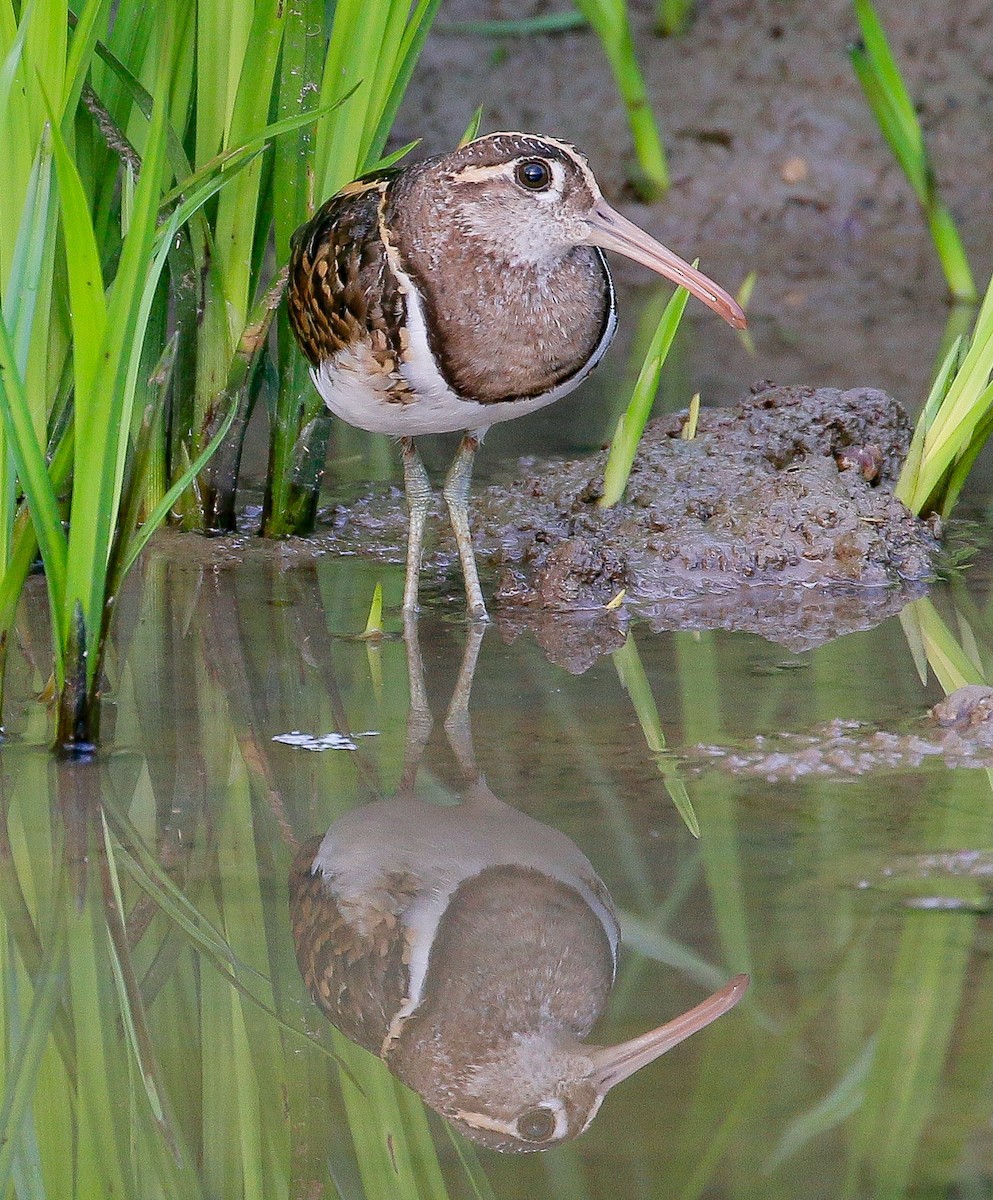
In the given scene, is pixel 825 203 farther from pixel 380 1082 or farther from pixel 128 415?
pixel 380 1082

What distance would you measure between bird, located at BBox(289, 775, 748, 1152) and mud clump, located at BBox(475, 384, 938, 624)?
1211 millimetres

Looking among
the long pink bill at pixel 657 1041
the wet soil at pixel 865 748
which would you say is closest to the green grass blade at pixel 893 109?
the wet soil at pixel 865 748

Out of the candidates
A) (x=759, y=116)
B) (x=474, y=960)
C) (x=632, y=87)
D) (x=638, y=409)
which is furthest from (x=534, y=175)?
(x=759, y=116)

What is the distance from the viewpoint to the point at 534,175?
328 centimetres

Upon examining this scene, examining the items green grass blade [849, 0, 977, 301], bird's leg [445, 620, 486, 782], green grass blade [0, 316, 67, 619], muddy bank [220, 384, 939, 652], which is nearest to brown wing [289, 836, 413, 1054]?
bird's leg [445, 620, 486, 782]

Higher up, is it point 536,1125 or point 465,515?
point 465,515

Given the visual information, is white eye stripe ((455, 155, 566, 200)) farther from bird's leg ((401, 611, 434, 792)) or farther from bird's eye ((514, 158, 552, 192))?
bird's leg ((401, 611, 434, 792))

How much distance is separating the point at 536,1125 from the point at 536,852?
0.65 meters

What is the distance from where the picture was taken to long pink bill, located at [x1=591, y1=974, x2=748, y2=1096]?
1918mm

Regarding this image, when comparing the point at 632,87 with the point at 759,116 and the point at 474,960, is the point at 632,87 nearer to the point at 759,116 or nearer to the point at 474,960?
the point at 759,116

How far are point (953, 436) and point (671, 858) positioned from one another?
1801mm

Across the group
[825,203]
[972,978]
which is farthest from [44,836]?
[825,203]

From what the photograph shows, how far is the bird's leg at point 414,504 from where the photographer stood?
12.1ft

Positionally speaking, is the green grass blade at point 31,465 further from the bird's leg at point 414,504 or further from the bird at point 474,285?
the bird's leg at point 414,504
